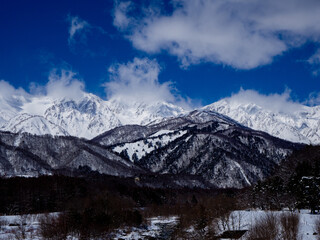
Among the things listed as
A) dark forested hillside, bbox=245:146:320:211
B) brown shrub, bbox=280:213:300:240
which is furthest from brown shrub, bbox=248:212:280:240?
dark forested hillside, bbox=245:146:320:211

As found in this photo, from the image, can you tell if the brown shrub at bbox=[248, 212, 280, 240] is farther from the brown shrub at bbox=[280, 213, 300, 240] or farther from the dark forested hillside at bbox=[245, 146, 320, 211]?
the dark forested hillside at bbox=[245, 146, 320, 211]

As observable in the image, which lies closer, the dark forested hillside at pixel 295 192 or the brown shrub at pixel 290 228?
the brown shrub at pixel 290 228

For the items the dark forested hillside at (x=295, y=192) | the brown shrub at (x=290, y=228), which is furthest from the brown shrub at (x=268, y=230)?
the dark forested hillside at (x=295, y=192)

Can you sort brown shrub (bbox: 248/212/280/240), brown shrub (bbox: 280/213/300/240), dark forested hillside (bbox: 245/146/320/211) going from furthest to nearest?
1. dark forested hillside (bbox: 245/146/320/211)
2. brown shrub (bbox: 248/212/280/240)
3. brown shrub (bbox: 280/213/300/240)

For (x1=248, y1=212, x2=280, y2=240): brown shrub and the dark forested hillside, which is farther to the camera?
the dark forested hillside

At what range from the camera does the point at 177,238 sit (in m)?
55.5

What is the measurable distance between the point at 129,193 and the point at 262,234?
5266 inches

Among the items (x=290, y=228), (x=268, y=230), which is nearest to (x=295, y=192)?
(x=290, y=228)

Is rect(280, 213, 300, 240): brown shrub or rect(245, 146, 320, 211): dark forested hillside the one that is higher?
rect(245, 146, 320, 211): dark forested hillside

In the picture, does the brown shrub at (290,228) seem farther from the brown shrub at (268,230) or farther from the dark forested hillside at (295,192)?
the dark forested hillside at (295,192)

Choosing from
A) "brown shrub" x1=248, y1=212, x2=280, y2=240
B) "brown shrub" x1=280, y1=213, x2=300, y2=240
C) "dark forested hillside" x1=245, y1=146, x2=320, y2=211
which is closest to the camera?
"brown shrub" x1=280, y1=213, x2=300, y2=240

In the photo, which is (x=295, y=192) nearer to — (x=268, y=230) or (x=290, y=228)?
(x=290, y=228)

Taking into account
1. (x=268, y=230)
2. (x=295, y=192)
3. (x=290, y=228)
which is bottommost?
(x=268, y=230)

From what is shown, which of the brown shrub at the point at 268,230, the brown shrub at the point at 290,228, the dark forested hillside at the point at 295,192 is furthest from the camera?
the dark forested hillside at the point at 295,192
